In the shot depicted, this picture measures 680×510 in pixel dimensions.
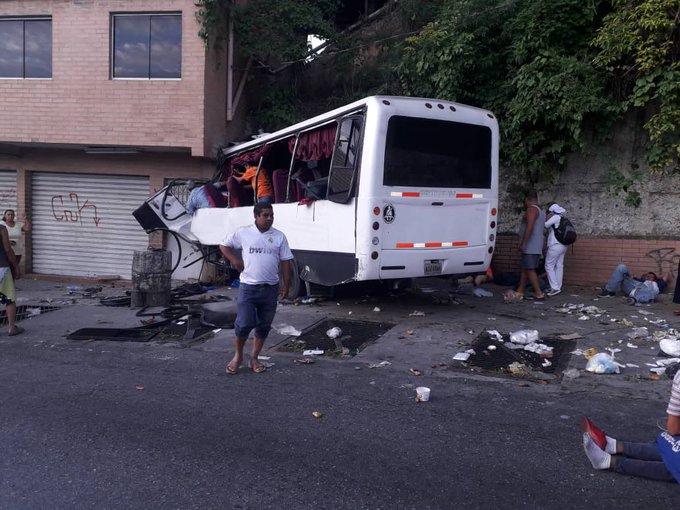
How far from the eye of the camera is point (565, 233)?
400 inches

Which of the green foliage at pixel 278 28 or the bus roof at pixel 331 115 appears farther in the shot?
the green foliage at pixel 278 28

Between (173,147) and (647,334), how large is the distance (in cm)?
955

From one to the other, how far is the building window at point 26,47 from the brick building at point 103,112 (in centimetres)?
2

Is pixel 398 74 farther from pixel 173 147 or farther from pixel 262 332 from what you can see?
pixel 262 332

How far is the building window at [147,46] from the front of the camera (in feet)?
42.2

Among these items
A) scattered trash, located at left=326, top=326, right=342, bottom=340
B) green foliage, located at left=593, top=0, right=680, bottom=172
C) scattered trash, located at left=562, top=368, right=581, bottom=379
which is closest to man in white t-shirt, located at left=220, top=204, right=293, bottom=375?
scattered trash, located at left=326, top=326, right=342, bottom=340

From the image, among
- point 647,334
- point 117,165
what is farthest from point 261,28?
point 647,334

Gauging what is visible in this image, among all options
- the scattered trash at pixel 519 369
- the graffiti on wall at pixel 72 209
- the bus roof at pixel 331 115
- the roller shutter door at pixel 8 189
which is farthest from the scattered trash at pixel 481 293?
the roller shutter door at pixel 8 189

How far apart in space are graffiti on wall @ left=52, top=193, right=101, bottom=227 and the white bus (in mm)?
6641

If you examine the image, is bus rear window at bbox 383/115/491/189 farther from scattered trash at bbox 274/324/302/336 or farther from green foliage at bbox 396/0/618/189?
green foliage at bbox 396/0/618/189

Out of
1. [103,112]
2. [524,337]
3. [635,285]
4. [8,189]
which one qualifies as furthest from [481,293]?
[8,189]

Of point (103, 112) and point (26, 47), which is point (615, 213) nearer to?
point (103, 112)

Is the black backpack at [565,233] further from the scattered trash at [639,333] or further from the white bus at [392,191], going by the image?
the scattered trash at [639,333]

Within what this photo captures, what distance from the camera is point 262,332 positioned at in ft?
21.4
